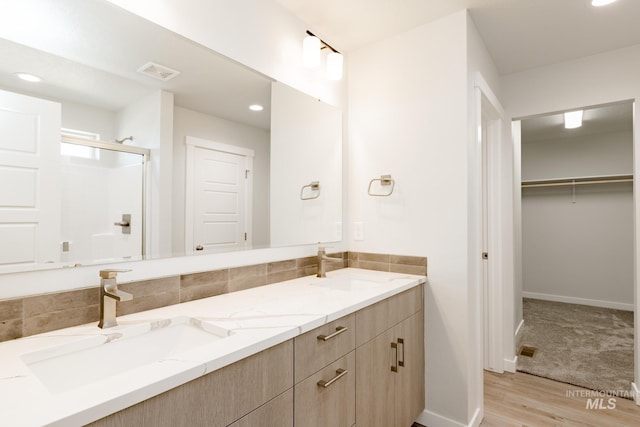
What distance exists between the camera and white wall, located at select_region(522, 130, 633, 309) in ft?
14.3

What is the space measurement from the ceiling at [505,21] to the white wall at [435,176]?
10 cm

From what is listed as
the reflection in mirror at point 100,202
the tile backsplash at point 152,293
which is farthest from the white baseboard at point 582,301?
the reflection in mirror at point 100,202

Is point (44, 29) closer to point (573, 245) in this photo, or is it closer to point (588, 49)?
point (588, 49)

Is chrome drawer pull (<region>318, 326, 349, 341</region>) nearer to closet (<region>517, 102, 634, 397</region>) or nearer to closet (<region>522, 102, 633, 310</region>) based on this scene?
closet (<region>517, 102, 634, 397</region>)

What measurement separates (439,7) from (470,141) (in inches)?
30.4

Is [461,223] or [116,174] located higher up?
[116,174]

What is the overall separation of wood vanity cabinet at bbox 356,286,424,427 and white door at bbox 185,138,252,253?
72cm

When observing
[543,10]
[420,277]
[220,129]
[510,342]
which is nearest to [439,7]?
[543,10]

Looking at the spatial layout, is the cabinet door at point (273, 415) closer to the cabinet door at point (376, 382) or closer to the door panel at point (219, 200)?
the cabinet door at point (376, 382)

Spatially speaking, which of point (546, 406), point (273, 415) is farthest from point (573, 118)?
point (273, 415)

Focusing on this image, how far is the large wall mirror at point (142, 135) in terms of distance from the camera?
1.00 m

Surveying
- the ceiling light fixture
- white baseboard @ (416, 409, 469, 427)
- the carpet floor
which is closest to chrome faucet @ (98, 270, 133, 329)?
white baseboard @ (416, 409, 469, 427)

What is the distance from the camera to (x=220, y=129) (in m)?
1.54

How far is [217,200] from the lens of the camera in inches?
60.2
